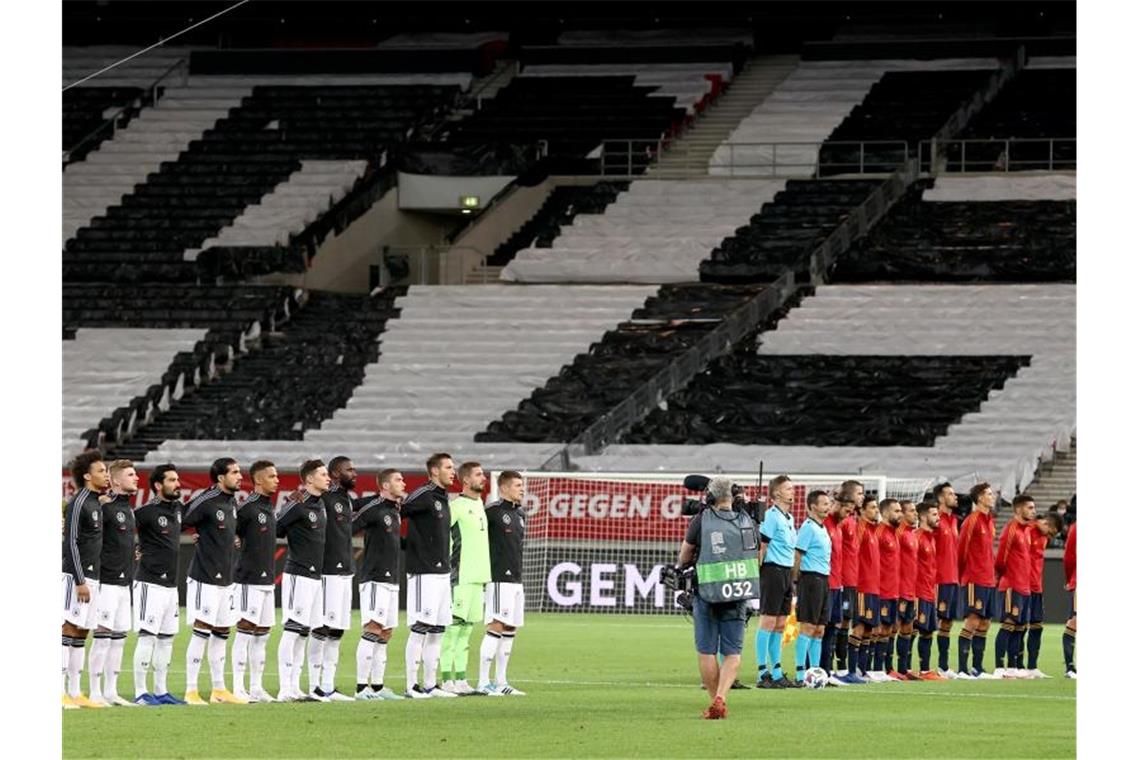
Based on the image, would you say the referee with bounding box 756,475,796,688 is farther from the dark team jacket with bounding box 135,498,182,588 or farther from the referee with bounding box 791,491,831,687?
the dark team jacket with bounding box 135,498,182,588

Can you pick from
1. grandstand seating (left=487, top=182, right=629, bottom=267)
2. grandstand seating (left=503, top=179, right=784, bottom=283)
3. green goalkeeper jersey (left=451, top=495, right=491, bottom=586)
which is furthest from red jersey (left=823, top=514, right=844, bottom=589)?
grandstand seating (left=487, top=182, right=629, bottom=267)

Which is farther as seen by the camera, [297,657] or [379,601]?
[379,601]

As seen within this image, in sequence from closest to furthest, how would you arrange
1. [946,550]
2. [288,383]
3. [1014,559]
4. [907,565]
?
[907,565], [1014,559], [946,550], [288,383]

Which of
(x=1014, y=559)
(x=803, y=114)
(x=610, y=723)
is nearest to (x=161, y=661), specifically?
(x=610, y=723)

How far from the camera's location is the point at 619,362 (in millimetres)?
41750

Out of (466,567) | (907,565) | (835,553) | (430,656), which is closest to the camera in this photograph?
(430,656)

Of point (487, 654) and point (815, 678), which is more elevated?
point (487, 654)

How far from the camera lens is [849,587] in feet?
68.3

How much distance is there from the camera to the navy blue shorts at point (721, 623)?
15.6m

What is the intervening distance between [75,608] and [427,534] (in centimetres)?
308

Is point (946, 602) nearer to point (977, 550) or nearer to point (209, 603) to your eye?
point (977, 550)

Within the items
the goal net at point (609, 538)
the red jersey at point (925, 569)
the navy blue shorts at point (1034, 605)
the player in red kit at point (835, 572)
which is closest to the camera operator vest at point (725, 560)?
the player in red kit at point (835, 572)

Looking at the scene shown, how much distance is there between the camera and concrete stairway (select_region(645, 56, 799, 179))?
4991cm
